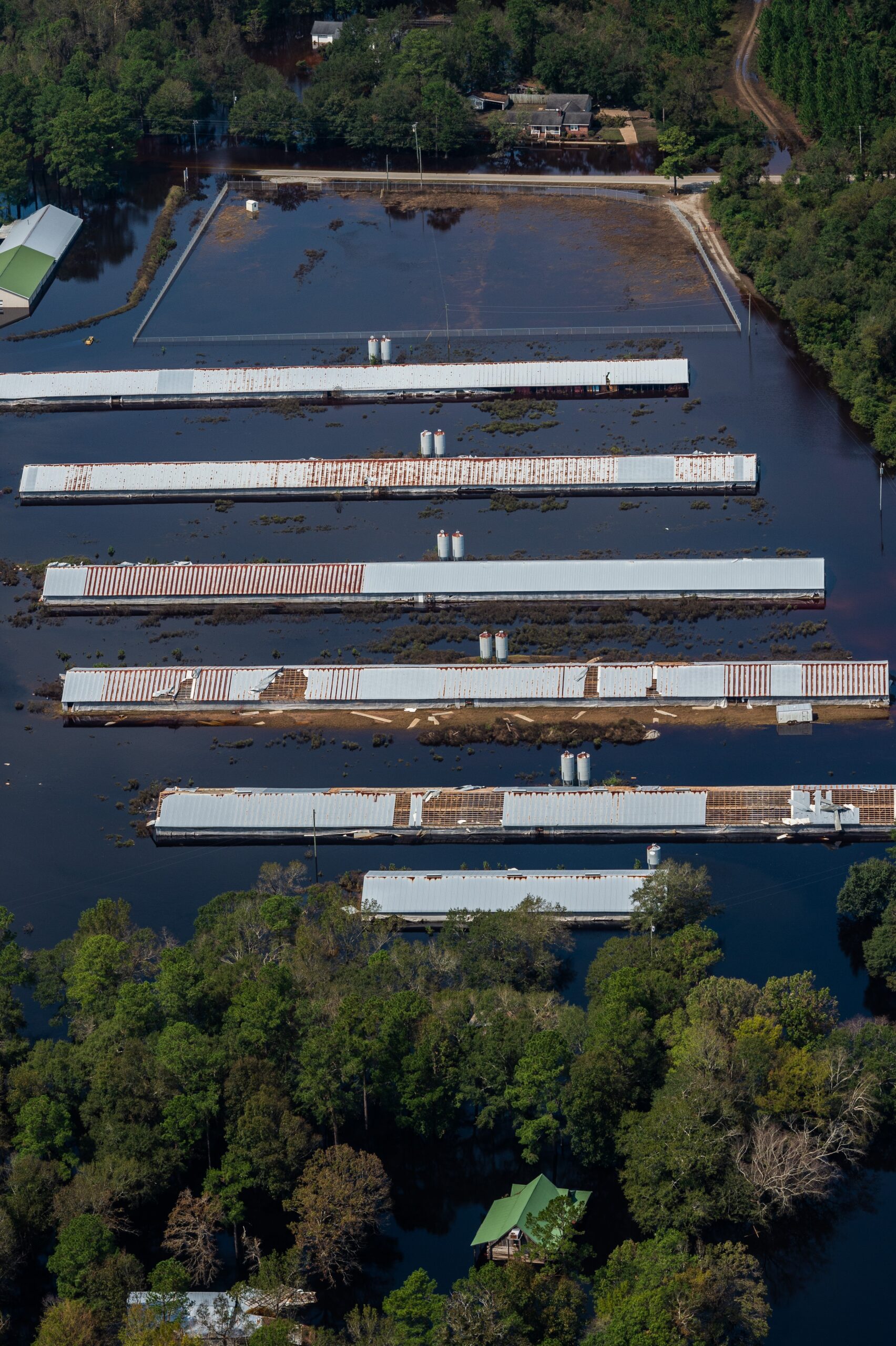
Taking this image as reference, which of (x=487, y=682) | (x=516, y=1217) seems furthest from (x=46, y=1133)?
(x=487, y=682)

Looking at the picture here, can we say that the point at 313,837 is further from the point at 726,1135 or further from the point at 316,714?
the point at 726,1135

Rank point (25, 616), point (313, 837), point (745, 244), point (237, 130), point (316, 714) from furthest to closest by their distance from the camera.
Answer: point (237, 130) → point (745, 244) → point (25, 616) → point (316, 714) → point (313, 837)

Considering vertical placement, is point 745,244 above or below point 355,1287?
above

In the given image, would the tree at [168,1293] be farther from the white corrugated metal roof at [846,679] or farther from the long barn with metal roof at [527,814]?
the white corrugated metal roof at [846,679]

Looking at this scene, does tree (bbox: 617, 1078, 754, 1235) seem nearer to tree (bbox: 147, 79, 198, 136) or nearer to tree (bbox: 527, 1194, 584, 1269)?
tree (bbox: 527, 1194, 584, 1269)

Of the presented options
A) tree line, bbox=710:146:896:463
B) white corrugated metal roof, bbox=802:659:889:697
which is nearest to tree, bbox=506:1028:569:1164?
white corrugated metal roof, bbox=802:659:889:697

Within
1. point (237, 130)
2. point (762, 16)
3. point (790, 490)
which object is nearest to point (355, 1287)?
point (790, 490)
